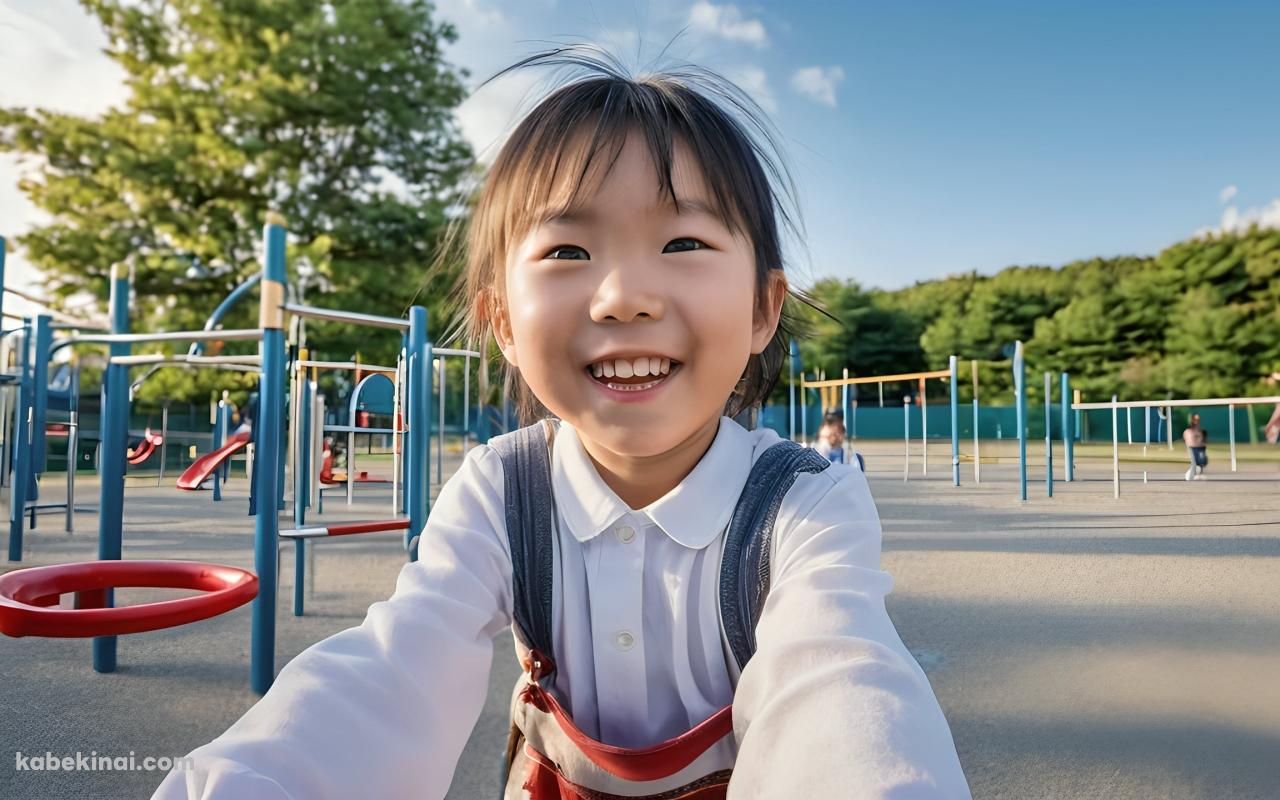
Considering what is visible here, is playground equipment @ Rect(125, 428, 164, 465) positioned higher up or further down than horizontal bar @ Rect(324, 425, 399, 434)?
further down

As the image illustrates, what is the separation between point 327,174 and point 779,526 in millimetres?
11872

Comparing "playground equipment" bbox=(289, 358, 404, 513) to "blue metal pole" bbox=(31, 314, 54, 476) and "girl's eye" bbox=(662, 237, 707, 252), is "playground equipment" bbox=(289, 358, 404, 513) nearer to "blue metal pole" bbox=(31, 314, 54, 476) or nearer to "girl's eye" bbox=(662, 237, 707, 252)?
"blue metal pole" bbox=(31, 314, 54, 476)

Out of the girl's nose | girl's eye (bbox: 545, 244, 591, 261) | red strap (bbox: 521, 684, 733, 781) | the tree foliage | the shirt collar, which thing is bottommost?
red strap (bbox: 521, 684, 733, 781)

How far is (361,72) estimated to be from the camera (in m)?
11.3

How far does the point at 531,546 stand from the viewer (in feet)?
2.54

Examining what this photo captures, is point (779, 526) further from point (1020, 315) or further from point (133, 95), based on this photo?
point (1020, 315)

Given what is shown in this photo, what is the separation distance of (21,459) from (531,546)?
3620 mm

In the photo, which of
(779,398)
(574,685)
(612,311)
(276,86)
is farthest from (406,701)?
(779,398)

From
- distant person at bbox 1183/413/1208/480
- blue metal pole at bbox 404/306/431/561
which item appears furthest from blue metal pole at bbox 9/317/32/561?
distant person at bbox 1183/413/1208/480

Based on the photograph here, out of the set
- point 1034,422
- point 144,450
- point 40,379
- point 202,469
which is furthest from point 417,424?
point 1034,422

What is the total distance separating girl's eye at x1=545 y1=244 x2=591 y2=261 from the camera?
680 mm

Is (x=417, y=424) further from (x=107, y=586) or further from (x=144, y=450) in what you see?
(x=144, y=450)

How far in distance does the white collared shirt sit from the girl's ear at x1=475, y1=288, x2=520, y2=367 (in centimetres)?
10

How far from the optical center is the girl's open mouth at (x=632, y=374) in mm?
661
